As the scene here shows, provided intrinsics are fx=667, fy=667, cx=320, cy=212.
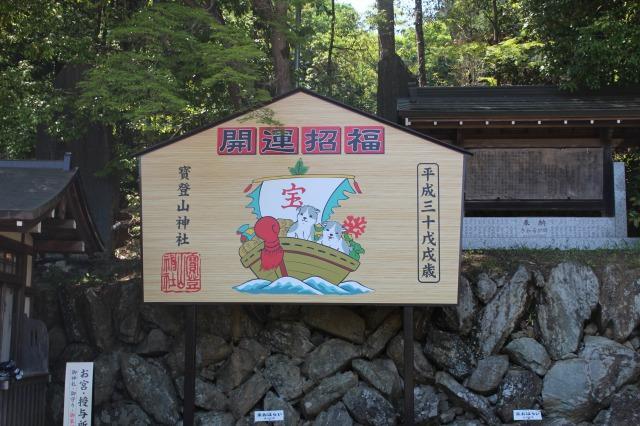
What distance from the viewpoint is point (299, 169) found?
1105 centimetres

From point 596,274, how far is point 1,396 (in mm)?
10129

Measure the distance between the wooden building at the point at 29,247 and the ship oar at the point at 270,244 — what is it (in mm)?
2666

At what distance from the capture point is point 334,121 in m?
11.1

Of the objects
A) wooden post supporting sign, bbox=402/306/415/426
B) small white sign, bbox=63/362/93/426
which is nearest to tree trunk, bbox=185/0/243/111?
wooden post supporting sign, bbox=402/306/415/426

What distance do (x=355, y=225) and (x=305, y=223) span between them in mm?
818

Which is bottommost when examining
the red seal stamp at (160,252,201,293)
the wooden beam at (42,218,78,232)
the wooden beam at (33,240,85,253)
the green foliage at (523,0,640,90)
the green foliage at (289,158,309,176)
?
the red seal stamp at (160,252,201,293)

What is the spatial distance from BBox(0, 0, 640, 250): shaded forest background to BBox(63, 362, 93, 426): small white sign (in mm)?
4345

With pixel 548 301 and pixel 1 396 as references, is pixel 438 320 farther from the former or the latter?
pixel 1 396

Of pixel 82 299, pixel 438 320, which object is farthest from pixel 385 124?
pixel 82 299

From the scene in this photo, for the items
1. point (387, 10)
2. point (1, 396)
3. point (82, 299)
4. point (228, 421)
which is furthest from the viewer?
point (387, 10)

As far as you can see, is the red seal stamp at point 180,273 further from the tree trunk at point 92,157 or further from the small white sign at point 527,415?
the small white sign at point 527,415

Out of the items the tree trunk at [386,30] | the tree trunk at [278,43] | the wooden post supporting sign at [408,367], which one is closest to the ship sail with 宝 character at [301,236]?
the wooden post supporting sign at [408,367]

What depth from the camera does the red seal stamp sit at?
10938 millimetres

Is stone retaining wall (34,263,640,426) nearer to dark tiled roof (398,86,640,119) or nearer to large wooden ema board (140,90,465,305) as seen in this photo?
large wooden ema board (140,90,465,305)
